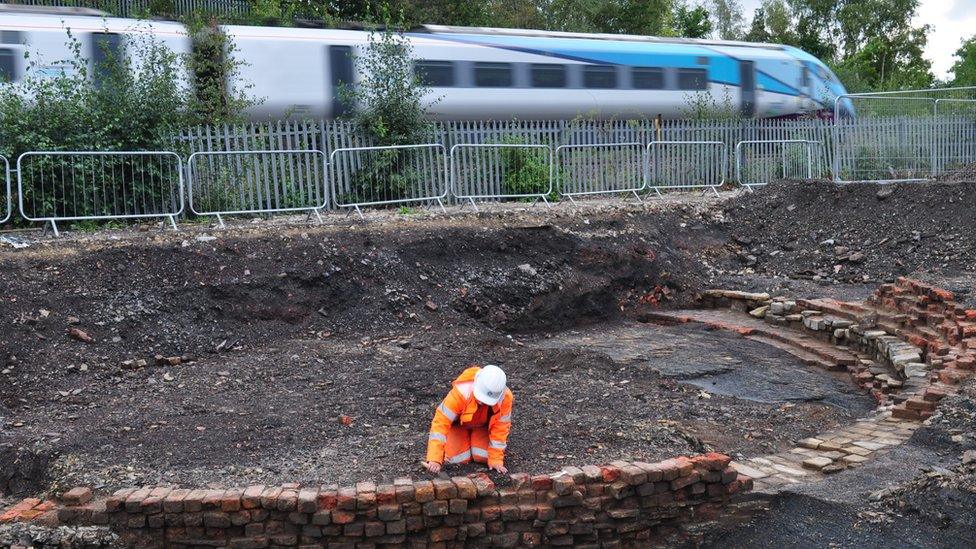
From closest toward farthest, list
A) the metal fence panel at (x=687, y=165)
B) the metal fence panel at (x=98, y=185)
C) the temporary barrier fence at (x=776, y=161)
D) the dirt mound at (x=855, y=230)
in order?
the metal fence panel at (x=98, y=185) → the dirt mound at (x=855, y=230) → the metal fence panel at (x=687, y=165) → the temporary barrier fence at (x=776, y=161)

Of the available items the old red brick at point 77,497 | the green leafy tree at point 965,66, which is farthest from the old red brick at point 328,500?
the green leafy tree at point 965,66

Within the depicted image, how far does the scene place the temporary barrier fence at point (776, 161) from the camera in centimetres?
1745

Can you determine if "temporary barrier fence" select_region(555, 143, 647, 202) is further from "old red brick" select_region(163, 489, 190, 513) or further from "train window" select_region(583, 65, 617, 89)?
"old red brick" select_region(163, 489, 190, 513)

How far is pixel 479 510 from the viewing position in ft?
18.3

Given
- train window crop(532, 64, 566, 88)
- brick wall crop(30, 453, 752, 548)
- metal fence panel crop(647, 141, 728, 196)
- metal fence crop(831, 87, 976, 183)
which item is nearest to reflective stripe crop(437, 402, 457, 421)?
brick wall crop(30, 453, 752, 548)

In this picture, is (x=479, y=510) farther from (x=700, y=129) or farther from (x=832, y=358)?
(x=700, y=129)

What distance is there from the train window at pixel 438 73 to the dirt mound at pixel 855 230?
7.05m

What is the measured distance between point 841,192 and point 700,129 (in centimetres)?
305

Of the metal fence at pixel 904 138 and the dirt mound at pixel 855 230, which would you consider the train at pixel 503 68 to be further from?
the dirt mound at pixel 855 230

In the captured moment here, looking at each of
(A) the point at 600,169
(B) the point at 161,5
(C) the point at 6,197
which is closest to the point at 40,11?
(C) the point at 6,197

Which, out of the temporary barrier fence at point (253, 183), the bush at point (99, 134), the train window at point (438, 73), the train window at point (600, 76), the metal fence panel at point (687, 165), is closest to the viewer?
the bush at point (99, 134)

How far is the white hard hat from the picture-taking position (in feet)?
18.3

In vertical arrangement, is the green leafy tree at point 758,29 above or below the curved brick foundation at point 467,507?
above

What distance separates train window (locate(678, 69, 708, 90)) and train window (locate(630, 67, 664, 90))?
0.57 metres
